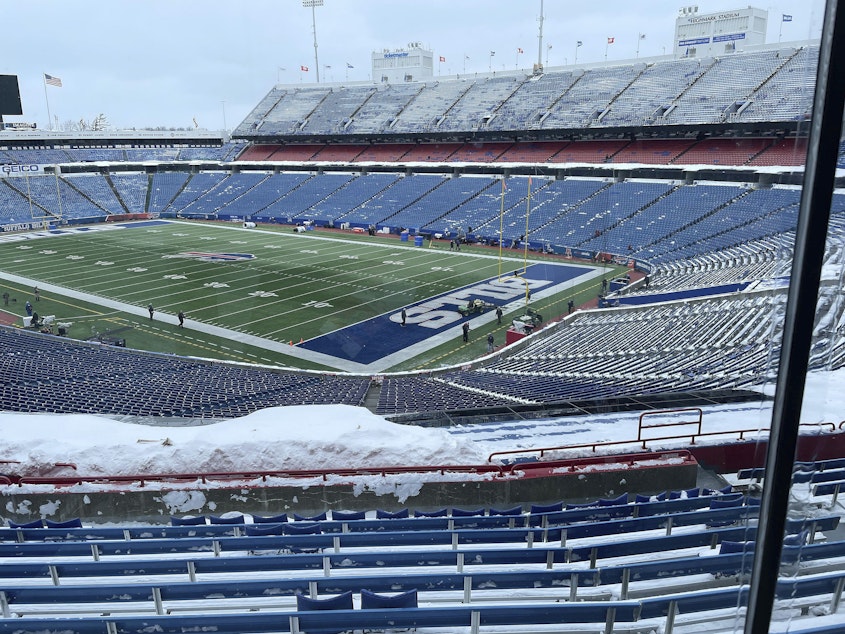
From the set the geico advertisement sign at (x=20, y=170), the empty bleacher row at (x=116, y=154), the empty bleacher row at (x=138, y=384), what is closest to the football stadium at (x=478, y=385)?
the empty bleacher row at (x=138, y=384)

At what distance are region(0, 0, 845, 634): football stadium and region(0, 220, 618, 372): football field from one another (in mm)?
260

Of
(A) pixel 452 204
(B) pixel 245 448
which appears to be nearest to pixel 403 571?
(B) pixel 245 448

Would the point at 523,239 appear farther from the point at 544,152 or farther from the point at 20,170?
the point at 20,170

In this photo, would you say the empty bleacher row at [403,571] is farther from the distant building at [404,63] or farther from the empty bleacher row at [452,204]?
the distant building at [404,63]

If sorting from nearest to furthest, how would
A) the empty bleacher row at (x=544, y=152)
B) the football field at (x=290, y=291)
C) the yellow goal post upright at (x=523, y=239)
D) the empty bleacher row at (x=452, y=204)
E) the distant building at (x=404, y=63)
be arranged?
the football field at (x=290, y=291) → the yellow goal post upright at (x=523, y=239) → the empty bleacher row at (x=452, y=204) → the empty bleacher row at (x=544, y=152) → the distant building at (x=404, y=63)

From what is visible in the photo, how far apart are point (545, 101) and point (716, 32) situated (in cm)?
1761

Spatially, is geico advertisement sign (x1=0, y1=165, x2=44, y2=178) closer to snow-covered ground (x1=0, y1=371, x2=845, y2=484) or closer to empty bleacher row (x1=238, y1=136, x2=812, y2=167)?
empty bleacher row (x1=238, y1=136, x2=812, y2=167)

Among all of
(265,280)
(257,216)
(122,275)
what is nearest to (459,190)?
(257,216)

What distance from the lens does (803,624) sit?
3.11 m

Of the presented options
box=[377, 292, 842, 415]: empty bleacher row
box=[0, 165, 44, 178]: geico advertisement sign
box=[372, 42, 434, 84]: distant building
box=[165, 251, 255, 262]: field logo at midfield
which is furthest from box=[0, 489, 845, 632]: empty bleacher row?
box=[372, 42, 434, 84]: distant building

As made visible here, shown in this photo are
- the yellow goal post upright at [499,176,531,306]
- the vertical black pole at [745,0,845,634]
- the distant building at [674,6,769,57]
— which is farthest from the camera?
the distant building at [674,6,769,57]

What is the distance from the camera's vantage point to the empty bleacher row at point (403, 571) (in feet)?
11.8

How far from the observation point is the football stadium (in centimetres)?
339

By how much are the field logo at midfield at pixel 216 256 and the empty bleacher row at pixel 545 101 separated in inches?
1020
